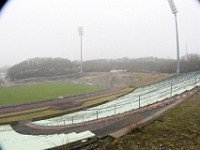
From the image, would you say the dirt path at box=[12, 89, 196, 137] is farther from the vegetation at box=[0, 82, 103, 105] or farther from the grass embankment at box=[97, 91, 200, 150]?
the vegetation at box=[0, 82, 103, 105]

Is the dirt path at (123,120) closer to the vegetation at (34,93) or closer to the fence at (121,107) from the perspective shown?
the fence at (121,107)

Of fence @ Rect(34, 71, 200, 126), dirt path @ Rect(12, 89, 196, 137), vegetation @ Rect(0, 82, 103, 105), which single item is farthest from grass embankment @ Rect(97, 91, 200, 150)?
vegetation @ Rect(0, 82, 103, 105)

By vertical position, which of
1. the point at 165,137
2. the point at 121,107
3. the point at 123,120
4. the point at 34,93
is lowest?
the point at 34,93

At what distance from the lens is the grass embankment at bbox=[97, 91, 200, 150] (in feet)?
15.6

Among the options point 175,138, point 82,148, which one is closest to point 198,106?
point 175,138

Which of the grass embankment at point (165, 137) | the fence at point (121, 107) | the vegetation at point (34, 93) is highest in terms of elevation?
the grass embankment at point (165, 137)

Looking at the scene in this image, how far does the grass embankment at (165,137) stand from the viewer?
476 centimetres

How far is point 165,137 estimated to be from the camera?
526cm

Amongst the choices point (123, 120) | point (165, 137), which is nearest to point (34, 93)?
point (123, 120)

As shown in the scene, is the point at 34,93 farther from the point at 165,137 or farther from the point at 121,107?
the point at 165,137

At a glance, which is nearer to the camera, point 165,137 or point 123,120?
point 165,137

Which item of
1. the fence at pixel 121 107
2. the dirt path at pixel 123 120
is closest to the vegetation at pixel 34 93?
the fence at pixel 121 107

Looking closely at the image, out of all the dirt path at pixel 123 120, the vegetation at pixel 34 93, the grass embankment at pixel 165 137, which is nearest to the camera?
the grass embankment at pixel 165 137

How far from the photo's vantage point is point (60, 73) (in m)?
103
